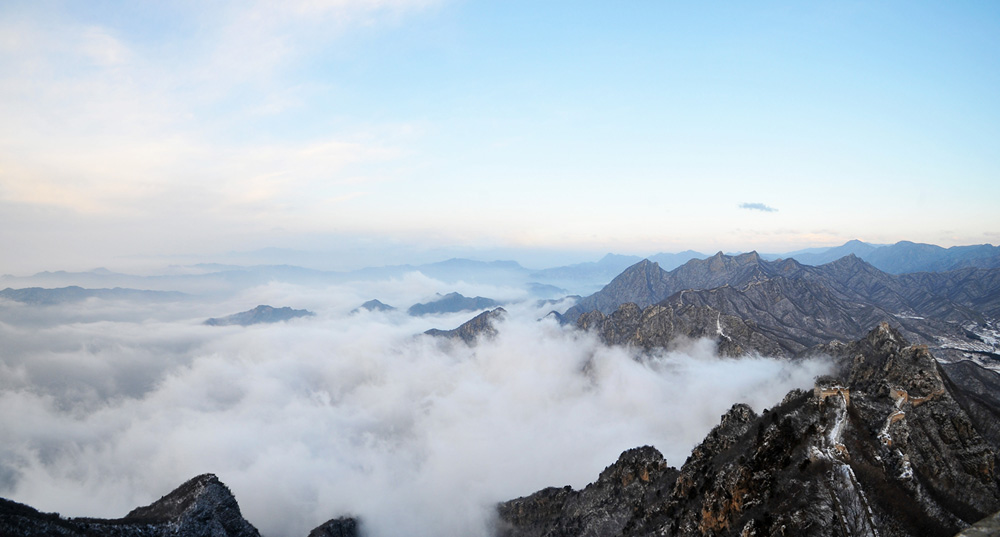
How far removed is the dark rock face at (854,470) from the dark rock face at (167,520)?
110612 mm

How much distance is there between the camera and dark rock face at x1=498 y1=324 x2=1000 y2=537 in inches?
2052

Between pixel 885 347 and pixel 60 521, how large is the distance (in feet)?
641

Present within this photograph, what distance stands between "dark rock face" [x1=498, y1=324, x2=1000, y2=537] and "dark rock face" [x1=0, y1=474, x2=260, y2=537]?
363 feet

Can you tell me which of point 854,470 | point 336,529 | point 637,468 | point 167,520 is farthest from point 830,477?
point 336,529

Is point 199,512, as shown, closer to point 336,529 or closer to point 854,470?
point 336,529

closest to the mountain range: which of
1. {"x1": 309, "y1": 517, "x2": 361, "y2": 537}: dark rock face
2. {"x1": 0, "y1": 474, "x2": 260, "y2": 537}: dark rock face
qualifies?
{"x1": 0, "y1": 474, "x2": 260, "y2": 537}: dark rock face

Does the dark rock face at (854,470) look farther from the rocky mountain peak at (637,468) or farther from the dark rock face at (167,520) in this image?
the dark rock face at (167,520)

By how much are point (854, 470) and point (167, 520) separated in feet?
461

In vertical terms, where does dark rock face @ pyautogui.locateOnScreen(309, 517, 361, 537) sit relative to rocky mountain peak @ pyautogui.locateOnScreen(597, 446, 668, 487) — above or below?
below

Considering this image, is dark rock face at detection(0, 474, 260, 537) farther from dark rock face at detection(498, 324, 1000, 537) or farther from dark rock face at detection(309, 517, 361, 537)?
dark rock face at detection(498, 324, 1000, 537)

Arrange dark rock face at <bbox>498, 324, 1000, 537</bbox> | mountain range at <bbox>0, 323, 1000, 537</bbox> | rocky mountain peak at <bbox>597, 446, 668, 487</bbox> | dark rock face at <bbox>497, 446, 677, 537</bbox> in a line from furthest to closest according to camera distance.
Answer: rocky mountain peak at <bbox>597, 446, 668, 487</bbox> → dark rock face at <bbox>497, 446, 677, 537</bbox> → mountain range at <bbox>0, 323, 1000, 537</bbox> → dark rock face at <bbox>498, 324, 1000, 537</bbox>

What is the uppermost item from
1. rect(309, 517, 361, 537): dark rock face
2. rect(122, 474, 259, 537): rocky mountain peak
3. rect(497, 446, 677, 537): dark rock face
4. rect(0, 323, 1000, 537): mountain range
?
rect(0, 323, 1000, 537): mountain range

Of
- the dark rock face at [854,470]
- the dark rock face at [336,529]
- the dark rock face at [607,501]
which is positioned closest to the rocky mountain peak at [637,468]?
the dark rock face at [607,501]

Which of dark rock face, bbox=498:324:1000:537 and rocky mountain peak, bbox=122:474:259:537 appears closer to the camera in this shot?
dark rock face, bbox=498:324:1000:537
